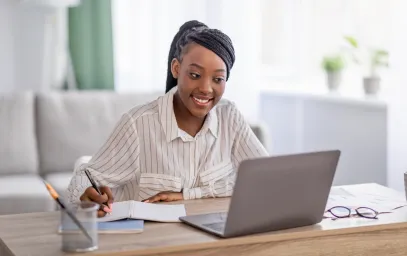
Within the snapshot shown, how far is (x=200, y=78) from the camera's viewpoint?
2281 millimetres

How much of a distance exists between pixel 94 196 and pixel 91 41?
2.83 meters

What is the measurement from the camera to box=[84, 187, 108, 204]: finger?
1.98 meters

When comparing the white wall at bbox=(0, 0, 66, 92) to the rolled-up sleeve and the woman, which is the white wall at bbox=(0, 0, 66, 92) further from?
the rolled-up sleeve

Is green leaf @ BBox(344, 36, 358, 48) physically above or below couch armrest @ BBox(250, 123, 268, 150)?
above

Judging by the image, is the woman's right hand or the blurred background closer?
the woman's right hand

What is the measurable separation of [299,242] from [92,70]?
3100mm

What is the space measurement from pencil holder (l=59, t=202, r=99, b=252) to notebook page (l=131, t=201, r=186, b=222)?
27 centimetres

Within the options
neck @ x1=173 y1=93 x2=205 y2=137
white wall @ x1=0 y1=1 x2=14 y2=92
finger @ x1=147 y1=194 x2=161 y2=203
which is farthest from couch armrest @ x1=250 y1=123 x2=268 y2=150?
finger @ x1=147 y1=194 x2=161 y2=203

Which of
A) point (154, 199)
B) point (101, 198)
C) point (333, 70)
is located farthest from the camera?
point (333, 70)

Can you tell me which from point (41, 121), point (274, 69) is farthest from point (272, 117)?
point (41, 121)

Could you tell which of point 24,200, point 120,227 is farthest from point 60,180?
point 120,227

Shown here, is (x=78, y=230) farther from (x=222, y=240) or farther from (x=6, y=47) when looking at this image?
(x=6, y=47)

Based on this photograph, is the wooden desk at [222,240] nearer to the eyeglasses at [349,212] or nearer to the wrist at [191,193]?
the eyeglasses at [349,212]

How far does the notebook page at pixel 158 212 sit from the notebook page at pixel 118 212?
0.05ft
